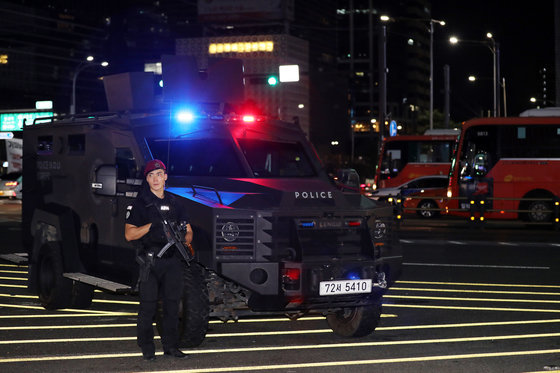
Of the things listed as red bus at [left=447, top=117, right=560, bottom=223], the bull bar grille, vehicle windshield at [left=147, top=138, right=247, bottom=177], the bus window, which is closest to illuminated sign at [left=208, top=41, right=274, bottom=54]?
the bus window

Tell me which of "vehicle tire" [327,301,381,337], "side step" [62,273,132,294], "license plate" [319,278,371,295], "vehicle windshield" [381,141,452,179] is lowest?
"vehicle tire" [327,301,381,337]

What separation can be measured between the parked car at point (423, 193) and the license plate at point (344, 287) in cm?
2447

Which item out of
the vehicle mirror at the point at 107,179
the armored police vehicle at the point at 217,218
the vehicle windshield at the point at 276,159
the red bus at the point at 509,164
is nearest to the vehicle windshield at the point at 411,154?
the red bus at the point at 509,164

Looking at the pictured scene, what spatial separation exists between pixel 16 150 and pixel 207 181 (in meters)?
51.1

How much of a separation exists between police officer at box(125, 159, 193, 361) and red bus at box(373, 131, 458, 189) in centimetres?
3569

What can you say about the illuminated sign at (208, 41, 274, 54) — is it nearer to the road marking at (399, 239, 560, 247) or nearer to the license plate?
the road marking at (399, 239, 560, 247)

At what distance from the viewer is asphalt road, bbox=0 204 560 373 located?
855cm

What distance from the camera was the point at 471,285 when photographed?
14.7 m

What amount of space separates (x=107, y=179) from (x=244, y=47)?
17495 cm

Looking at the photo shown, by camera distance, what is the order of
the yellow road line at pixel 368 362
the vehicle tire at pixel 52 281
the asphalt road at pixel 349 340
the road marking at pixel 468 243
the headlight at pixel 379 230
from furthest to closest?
the road marking at pixel 468 243 < the vehicle tire at pixel 52 281 < the headlight at pixel 379 230 < the asphalt road at pixel 349 340 < the yellow road line at pixel 368 362

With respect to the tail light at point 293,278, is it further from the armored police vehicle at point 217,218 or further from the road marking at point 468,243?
the road marking at point 468,243

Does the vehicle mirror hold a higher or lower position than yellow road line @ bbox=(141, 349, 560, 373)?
higher

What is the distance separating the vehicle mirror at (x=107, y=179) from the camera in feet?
33.5

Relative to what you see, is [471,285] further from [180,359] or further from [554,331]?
[180,359]
